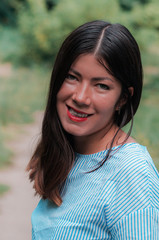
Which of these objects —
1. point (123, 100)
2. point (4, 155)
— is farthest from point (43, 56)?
point (123, 100)

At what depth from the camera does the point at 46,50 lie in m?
7.75

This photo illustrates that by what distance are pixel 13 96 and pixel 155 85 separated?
233 centimetres

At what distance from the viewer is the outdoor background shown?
5181 mm

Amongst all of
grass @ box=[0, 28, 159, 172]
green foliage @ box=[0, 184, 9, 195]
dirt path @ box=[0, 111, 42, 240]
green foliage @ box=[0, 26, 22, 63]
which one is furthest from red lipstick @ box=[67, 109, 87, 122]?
green foliage @ box=[0, 26, 22, 63]

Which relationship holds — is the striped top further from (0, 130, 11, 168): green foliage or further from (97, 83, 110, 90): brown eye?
(0, 130, 11, 168): green foliage

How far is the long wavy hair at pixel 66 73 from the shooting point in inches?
51.4

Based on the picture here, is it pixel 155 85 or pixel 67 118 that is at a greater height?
pixel 67 118

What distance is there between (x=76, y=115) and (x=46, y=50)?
6538 mm

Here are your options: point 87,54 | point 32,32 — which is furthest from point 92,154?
point 32,32

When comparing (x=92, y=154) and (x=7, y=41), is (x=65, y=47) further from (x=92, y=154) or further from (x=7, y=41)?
(x=7, y=41)

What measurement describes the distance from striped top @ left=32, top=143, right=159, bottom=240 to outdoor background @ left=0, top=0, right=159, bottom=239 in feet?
9.46

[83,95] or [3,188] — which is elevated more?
[83,95]

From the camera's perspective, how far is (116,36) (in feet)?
4.33

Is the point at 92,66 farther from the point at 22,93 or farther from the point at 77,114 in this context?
the point at 22,93
